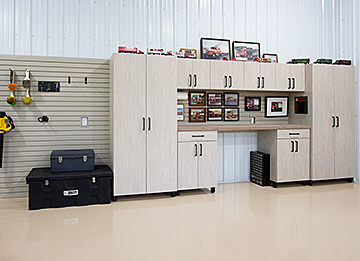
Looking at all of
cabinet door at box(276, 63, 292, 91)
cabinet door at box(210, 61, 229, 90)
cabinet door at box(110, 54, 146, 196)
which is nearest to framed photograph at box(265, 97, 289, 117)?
cabinet door at box(276, 63, 292, 91)

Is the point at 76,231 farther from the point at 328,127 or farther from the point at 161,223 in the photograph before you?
the point at 328,127

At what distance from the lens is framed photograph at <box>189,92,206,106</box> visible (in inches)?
224

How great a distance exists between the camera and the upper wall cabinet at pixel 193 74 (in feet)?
17.1

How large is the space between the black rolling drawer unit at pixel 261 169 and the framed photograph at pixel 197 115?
118 cm

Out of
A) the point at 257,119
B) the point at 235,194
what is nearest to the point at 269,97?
the point at 257,119

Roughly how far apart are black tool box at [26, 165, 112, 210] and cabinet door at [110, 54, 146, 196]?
210 millimetres

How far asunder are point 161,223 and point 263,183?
2494 mm

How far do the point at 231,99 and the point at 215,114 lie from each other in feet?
1.34

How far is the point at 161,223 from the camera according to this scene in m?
3.82

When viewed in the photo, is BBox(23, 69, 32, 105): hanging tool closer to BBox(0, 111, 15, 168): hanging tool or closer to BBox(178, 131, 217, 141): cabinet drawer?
BBox(0, 111, 15, 168): hanging tool

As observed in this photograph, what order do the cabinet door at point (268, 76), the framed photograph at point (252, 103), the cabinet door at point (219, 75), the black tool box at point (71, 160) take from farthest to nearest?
the framed photograph at point (252, 103) < the cabinet door at point (268, 76) < the cabinet door at point (219, 75) < the black tool box at point (71, 160)

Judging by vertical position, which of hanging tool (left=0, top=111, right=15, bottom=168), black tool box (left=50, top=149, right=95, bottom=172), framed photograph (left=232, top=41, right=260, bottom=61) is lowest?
→ black tool box (left=50, top=149, right=95, bottom=172)

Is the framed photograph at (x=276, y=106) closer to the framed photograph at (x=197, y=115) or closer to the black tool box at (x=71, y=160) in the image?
the framed photograph at (x=197, y=115)

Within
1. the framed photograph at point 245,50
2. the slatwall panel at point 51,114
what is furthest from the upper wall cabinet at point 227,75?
the slatwall panel at point 51,114
